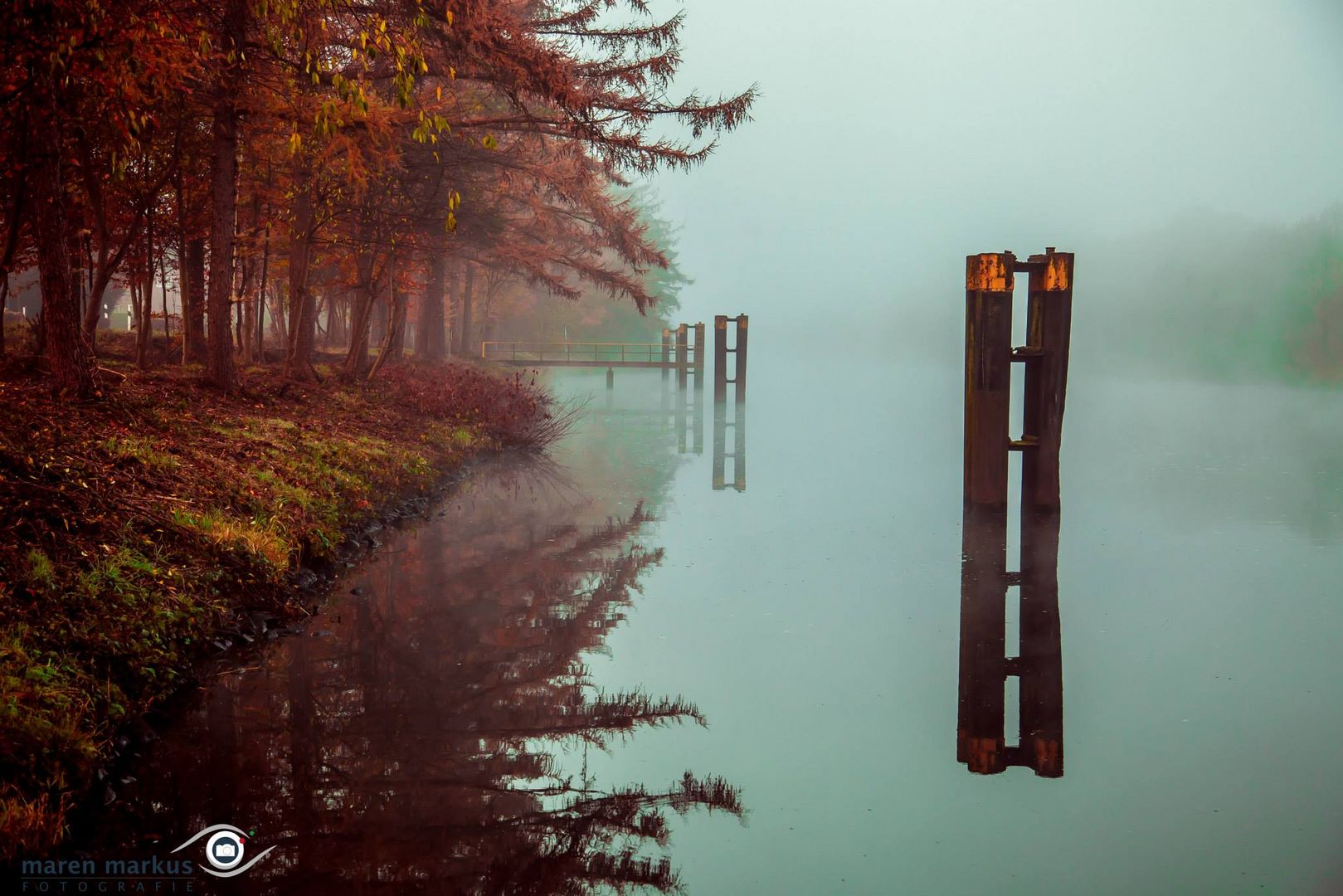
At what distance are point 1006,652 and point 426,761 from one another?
4573 mm

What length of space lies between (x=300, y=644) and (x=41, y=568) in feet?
5.92

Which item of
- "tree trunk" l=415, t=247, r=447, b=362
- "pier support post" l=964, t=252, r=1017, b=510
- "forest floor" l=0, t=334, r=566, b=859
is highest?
"tree trunk" l=415, t=247, r=447, b=362

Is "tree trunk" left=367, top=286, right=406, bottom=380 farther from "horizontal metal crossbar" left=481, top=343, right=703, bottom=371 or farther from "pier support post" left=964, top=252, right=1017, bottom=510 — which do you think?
"horizontal metal crossbar" left=481, top=343, right=703, bottom=371

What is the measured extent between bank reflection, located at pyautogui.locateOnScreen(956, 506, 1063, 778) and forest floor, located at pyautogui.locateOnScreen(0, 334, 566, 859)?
14.8ft

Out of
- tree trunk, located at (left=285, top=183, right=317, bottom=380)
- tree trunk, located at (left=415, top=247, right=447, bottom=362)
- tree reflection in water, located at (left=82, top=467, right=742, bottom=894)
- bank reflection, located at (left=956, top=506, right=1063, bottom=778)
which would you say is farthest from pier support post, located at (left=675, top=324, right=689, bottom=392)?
tree reflection in water, located at (left=82, top=467, right=742, bottom=894)

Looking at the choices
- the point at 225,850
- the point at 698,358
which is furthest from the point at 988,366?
the point at 698,358

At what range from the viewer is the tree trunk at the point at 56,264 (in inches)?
400

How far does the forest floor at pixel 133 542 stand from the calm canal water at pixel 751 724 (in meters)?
0.36

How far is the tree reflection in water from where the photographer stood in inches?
178

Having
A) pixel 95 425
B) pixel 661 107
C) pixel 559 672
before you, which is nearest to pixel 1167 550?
pixel 559 672

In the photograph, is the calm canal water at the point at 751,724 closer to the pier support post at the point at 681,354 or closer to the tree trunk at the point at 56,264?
the tree trunk at the point at 56,264

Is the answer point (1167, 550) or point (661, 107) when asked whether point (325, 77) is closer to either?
point (661, 107)

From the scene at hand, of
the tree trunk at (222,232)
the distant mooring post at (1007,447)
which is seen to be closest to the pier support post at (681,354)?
the tree trunk at (222,232)

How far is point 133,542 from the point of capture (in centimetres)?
686
